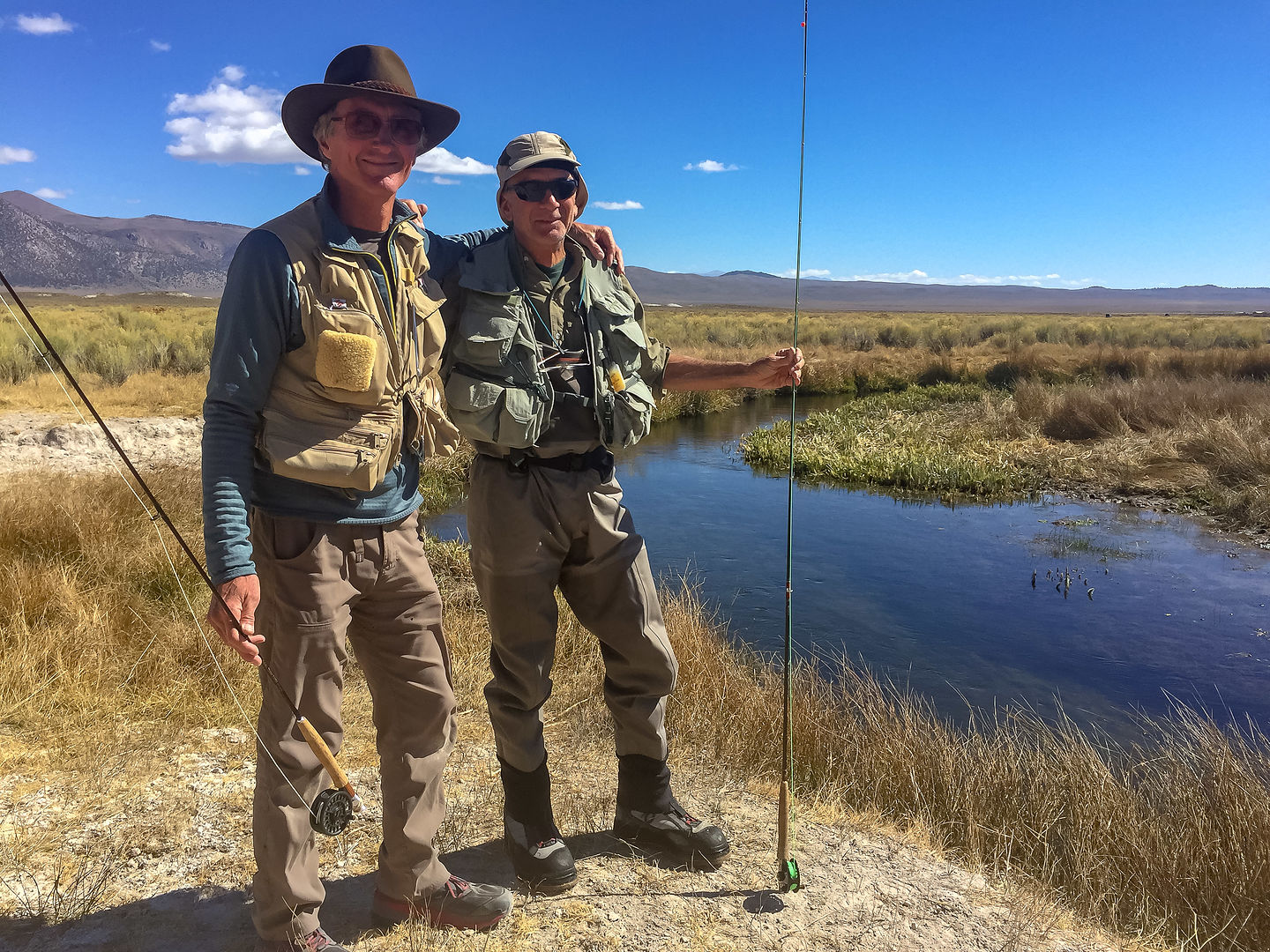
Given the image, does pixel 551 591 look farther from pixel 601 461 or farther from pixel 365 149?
pixel 365 149

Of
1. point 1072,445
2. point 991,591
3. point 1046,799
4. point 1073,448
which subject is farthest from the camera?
point 1072,445

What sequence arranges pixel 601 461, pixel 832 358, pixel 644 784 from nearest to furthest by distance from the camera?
pixel 601 461, pixel 644 784, pixel 832 358

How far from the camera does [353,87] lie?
7.45ft

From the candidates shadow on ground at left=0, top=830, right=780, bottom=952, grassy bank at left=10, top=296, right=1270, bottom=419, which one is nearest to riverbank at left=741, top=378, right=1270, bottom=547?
grassy bank at left=10, top=296, right=1270, bottom=419

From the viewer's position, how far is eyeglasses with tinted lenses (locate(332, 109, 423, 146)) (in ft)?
7.65

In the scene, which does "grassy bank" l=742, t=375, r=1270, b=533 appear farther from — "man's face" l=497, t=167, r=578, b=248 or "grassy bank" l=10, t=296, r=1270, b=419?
"man's face" l=497, t=167, r=578, b=248

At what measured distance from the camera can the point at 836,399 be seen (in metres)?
25.3

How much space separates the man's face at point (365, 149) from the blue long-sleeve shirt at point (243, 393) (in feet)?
0.61

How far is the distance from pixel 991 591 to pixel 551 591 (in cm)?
841

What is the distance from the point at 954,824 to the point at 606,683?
2223 mm

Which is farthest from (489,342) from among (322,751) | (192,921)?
(192,921)

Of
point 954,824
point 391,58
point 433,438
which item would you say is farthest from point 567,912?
point 391,58

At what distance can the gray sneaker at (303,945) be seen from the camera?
7.88 ft

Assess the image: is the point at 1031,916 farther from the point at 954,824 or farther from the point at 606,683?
the point at 606,683
